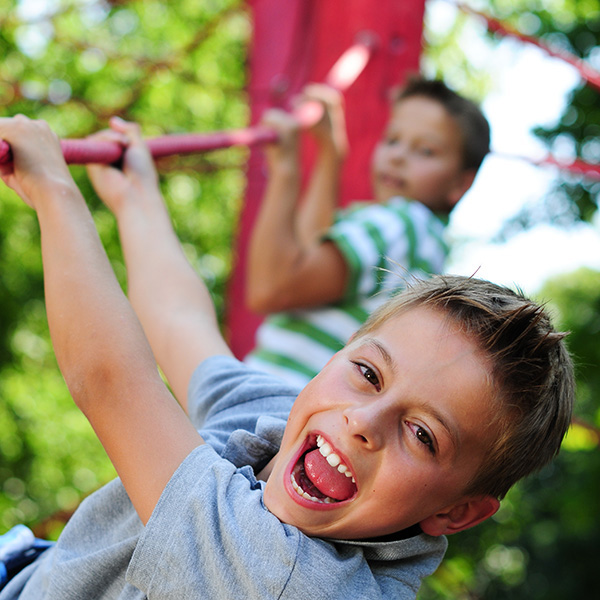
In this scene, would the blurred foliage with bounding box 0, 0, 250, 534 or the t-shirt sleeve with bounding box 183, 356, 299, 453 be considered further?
the blurred foliage with bounding box 0, 0, 250, 534

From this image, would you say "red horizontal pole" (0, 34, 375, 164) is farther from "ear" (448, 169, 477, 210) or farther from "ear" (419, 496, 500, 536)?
"ear" (419, 496, 500, 536)

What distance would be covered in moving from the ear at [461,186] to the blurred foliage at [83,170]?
38.1 inches

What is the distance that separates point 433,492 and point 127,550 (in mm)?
265

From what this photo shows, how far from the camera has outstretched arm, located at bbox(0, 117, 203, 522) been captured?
24.4 inches

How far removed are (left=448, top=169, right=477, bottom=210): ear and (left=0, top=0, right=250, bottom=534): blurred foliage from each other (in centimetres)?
135

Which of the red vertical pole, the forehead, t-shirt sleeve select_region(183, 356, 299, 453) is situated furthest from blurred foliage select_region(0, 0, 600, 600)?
t-shirt sleeve select_region(183, 356, 299, 453)

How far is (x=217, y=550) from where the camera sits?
59cm

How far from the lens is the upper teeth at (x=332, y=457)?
64 centimetres

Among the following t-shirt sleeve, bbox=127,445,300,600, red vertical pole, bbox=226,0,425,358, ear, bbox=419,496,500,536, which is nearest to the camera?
t-shirt sleeve, bbox=127,445,300,600

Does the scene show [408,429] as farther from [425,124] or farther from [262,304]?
[425,124]

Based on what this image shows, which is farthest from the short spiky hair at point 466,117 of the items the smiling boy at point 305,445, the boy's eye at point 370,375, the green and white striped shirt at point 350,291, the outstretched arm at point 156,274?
the boy's eye at point 370,375

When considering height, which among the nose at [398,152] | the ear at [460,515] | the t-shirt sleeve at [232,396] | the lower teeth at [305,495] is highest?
the nose at [398,152]

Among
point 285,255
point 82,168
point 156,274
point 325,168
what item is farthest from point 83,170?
point 156,274

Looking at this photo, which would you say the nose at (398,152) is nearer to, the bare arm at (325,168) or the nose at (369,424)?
the bare arm at (325,168)
